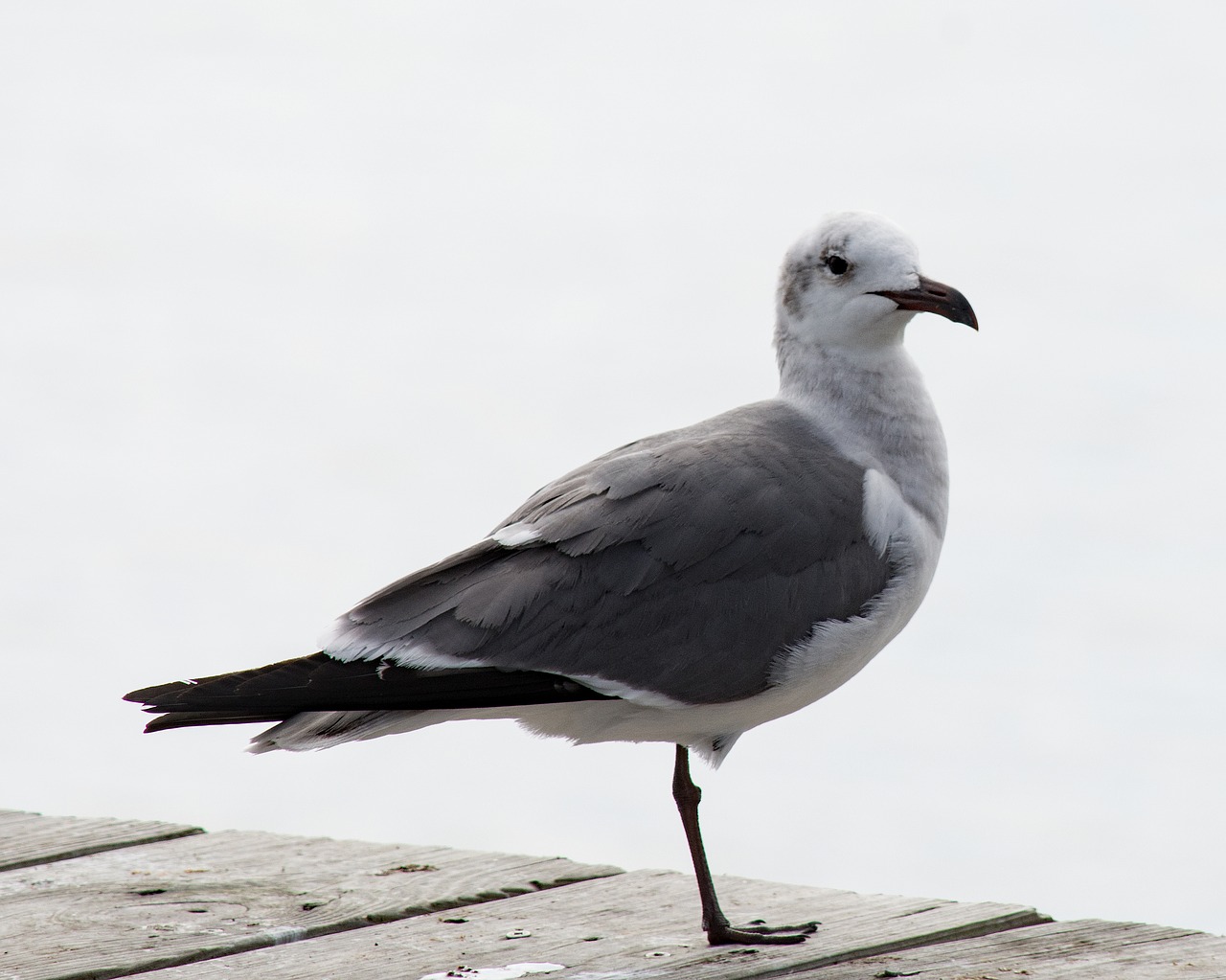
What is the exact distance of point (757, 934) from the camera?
2945 millimetres

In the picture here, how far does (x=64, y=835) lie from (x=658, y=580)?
4.45 ft

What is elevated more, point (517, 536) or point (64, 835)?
point (517, 536)

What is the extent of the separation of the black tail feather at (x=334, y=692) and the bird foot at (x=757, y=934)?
47 cm

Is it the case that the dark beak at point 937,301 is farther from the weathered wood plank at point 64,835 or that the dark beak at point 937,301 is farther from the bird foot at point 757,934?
the weathered wood plank at point 64,835

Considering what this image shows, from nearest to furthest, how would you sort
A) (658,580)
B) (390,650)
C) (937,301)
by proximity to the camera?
(390,650) < (658,580) < (937,301)

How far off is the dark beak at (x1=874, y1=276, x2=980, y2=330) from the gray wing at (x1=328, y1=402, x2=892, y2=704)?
42 cm

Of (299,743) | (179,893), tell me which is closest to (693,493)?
(299,743)

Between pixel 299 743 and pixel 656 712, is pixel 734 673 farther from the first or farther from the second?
pixel 299 743

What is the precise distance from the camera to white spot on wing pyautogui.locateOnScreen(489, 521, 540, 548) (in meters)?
3.28

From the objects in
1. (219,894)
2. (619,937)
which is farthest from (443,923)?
(219,894)

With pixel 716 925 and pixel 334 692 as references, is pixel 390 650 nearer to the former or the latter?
pixel 334 692

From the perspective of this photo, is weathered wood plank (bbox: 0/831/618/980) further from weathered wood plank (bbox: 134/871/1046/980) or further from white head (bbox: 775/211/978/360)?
white head (bbox: 775/211/978/360)

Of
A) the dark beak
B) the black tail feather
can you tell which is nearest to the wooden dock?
the black tail feather

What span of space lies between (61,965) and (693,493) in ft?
4.57
